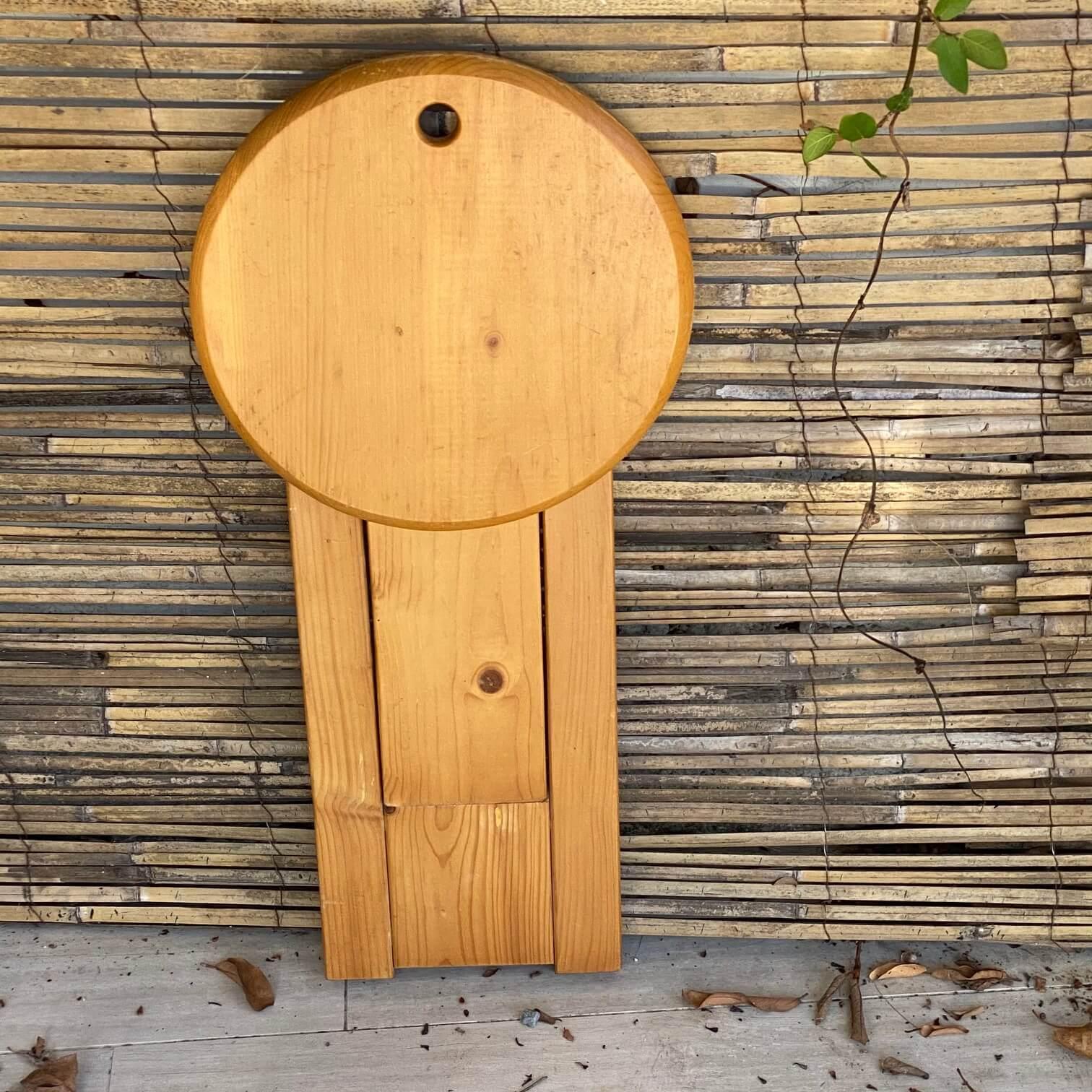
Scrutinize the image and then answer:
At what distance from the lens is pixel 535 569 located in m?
1.35

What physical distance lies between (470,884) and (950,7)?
112 centimetres

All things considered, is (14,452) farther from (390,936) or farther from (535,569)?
(390,936)

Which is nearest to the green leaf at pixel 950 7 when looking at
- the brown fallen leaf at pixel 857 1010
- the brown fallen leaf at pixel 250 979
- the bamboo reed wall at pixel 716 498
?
the bamboo reed wall at pixel 716 498

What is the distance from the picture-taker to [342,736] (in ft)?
4.64

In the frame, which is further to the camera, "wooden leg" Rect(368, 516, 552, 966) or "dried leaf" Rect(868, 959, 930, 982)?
"dried leaf" Rect(868, 959, 930, 982)

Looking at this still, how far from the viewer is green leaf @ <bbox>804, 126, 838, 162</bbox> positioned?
120cm

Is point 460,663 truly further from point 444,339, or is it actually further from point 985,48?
point 985,48

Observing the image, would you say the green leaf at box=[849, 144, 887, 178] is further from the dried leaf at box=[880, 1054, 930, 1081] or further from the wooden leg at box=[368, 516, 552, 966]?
the dried leaf at box=[880, 1054, 930, 1081]

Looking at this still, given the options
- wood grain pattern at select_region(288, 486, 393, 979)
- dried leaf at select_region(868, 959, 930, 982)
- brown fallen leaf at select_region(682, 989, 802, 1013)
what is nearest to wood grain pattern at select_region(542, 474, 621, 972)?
brown fallen leaf at select_region(682, 989, 802, 1013)

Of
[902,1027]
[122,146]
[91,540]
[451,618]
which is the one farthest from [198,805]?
[902,1027]

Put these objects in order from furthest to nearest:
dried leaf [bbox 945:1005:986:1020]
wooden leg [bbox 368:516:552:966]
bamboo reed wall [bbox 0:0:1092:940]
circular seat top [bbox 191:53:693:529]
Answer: dried leaf [bbox 945:1005:986:1020], wooden leg [bbox 368:516:552:966], bamboo reed wall [bbox 0:0:1092:940], circular seat top [bbox 191:53:693:529]

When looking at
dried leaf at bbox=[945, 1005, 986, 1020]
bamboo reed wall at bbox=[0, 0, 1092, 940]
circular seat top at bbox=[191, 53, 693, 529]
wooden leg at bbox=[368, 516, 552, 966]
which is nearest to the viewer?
circular seat top at bbox=[191, 53, 693, 529]

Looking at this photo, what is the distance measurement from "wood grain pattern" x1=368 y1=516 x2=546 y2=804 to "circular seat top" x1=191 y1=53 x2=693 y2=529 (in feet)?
0.45

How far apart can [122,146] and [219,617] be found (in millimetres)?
585
